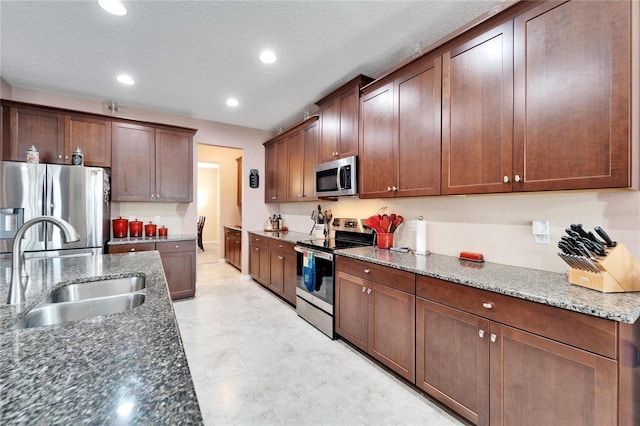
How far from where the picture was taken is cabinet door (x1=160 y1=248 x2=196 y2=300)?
147 inches

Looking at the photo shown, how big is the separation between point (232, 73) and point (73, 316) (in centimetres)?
262

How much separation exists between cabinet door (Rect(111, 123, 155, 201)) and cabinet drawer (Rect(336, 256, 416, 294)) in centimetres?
301

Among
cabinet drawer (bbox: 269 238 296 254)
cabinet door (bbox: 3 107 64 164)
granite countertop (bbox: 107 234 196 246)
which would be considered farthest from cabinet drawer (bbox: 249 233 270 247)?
cabinet door (bbox: 3 107 64 164)

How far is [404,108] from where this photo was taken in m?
2.40

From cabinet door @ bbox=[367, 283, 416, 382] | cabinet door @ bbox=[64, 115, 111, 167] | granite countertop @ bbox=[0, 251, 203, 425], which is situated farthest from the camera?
cabinet door @ bbox=[64, 115, 111, 167]

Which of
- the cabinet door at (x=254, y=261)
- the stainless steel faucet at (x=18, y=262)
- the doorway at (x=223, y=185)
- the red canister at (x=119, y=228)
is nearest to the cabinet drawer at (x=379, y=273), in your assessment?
the stainless steel faucet at (x=18, y=262)

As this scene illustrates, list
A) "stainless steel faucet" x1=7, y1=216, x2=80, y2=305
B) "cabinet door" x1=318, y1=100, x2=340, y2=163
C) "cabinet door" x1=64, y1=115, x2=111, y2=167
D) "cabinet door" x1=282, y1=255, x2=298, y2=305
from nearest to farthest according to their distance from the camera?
"stainless steel faucet" x1=7, y1=216, x2=80, y2=305 < "cabinet door" x1=318, y1=100, x2=340, y2=163 < "cabinet door" x1=64, y1=115, x2=111, y2=167 < "cabinet door" x1=282, y1=255, x2=298, y2=305

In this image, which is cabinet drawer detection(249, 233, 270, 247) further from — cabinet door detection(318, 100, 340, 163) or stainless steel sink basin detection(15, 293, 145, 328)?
stainless steel sink basin detection(15, 293, 145, 328)

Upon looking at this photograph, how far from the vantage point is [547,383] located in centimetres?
131

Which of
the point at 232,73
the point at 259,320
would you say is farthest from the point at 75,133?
the point at 259,320

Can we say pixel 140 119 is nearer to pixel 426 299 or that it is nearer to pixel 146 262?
pixel 146 262

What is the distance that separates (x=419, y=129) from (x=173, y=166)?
11.4 ft

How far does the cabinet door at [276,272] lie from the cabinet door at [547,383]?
2.74 meters

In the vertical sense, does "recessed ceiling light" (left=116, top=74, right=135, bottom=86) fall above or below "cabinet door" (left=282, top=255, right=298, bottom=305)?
above
